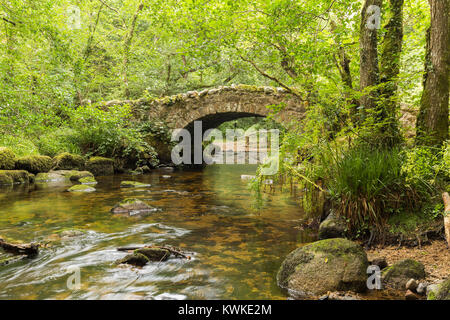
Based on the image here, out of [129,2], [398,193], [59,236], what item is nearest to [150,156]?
[129,2]

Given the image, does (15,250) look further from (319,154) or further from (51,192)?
(51,192)

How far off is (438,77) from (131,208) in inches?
193

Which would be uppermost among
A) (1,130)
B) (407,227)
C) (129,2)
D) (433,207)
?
(129,2)

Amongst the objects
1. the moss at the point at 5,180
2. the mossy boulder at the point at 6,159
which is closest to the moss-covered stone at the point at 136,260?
the moss at the point at 5,180

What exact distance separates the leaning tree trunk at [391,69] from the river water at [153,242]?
170cm

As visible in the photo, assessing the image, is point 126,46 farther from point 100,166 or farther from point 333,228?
point 333,228

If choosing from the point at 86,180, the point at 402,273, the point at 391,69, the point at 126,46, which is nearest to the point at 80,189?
the point at 86,180

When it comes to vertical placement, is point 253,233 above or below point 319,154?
below

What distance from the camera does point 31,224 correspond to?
4902 millimetres

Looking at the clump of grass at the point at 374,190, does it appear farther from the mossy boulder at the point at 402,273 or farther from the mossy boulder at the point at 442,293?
the mossy boulder at the point at 442,293

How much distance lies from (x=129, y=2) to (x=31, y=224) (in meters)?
13.7

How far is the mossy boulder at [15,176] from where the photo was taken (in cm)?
890

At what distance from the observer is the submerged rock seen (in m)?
5.66

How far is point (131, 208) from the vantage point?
19.0 ft
